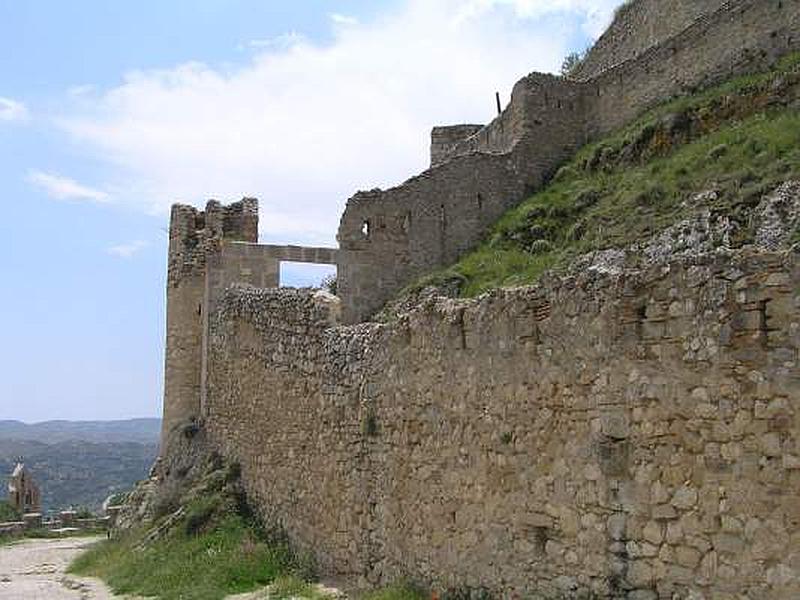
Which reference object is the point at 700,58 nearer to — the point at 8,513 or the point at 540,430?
the point at 540,430

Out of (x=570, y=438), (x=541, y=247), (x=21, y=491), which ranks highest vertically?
(x=541, y=247)

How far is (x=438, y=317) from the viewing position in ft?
32.2

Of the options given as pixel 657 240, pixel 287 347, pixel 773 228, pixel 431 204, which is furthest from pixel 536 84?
pixel 287 347

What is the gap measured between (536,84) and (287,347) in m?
16.8

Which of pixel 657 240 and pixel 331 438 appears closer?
pixel 331 438

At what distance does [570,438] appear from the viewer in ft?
25.0

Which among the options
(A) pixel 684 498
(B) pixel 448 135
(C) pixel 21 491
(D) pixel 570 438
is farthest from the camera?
(B) pixel 448 135

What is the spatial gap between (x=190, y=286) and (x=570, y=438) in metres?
14.5

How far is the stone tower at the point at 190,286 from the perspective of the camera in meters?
20.4

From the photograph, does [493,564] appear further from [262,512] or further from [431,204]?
[431,204]

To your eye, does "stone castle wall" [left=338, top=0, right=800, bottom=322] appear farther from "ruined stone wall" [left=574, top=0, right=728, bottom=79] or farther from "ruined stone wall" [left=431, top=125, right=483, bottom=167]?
"ruined stone wall" [left=431, top=125, right=483, bottom=167]

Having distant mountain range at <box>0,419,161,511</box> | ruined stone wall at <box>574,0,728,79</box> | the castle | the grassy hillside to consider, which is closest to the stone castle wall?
the grassy hillside

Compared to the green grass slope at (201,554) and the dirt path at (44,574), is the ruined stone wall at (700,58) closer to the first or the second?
the green grass slope at (201,554)

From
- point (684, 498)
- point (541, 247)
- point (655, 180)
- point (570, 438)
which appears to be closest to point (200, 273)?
point (541, 247)
